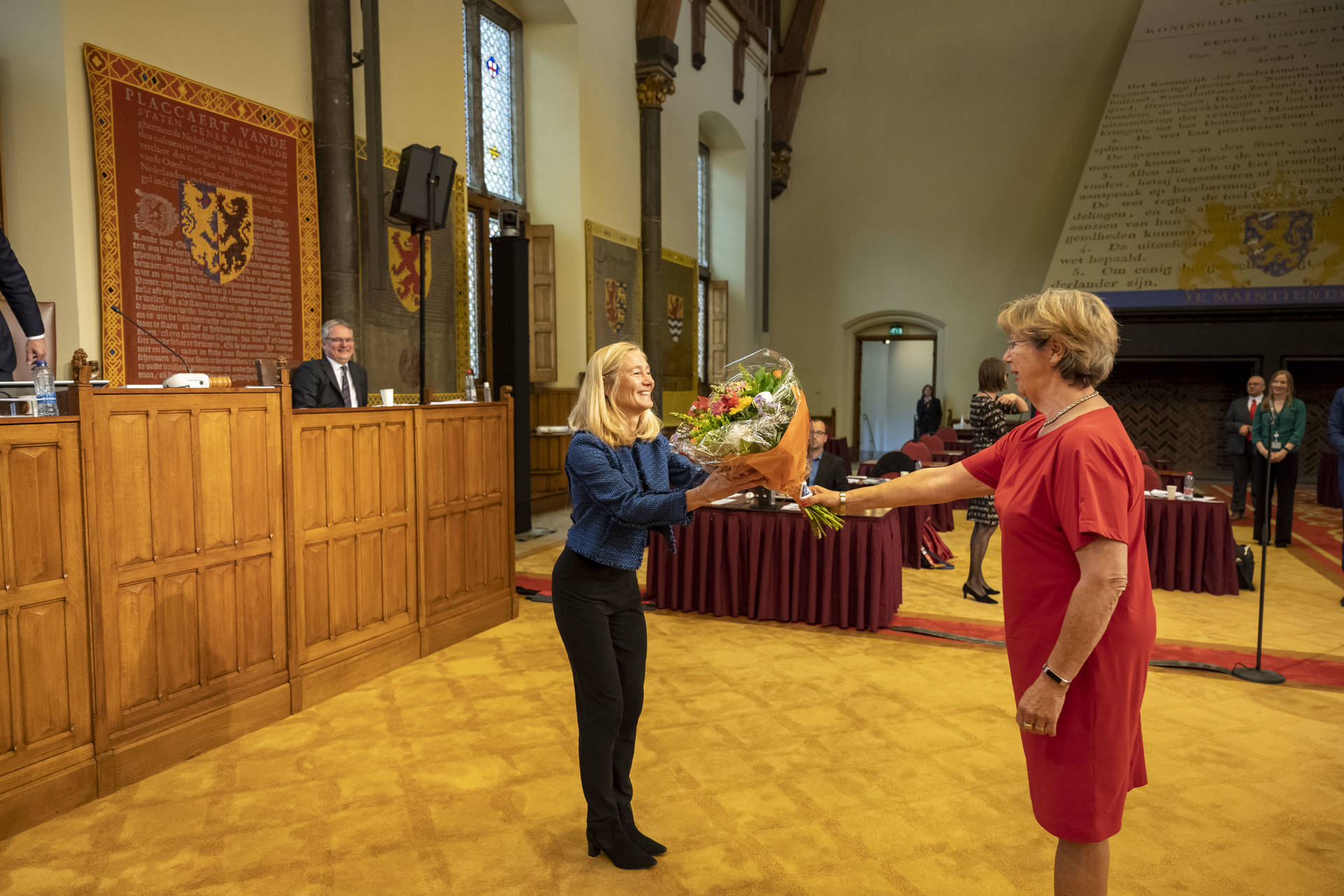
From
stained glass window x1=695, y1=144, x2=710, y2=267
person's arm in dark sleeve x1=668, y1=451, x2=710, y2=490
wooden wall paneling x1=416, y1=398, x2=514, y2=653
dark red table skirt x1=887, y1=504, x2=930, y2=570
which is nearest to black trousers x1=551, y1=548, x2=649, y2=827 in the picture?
person's arm in dark sleeve x1=668, y1=451, x2=710, y2=490

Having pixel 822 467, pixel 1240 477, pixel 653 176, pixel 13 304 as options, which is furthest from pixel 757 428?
pixel 653 176

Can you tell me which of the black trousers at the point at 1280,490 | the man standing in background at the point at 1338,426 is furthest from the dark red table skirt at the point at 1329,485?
the man standing in background at the point at 1338,426

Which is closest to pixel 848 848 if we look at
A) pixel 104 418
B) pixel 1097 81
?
pixel 104 418

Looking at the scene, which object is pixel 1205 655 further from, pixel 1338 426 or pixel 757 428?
pixel 757 428

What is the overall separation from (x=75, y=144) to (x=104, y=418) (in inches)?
114

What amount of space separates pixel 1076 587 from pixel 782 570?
361cm

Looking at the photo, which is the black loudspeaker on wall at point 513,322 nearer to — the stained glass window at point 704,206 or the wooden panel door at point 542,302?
the wooden panel door at point 542,302

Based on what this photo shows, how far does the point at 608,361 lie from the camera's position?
240 centimetres

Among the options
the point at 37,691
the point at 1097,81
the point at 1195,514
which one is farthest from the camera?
the point at 1097,81

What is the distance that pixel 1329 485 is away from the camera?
415 inches

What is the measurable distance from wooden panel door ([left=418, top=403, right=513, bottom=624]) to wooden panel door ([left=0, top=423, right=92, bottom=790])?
1793 mm

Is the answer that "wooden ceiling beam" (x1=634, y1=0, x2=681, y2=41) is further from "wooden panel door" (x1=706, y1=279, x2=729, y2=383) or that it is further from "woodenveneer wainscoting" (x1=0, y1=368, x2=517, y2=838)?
"woodenveneer wainscoting" (x1=0, y1=368, x2=517, y2=838)

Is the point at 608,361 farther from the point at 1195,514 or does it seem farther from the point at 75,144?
the point at 1195,514

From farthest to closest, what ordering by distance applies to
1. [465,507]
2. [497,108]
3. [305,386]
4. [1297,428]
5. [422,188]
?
[497,108] < [1297,428] < [422,188] < [305,386] < [465,507]
